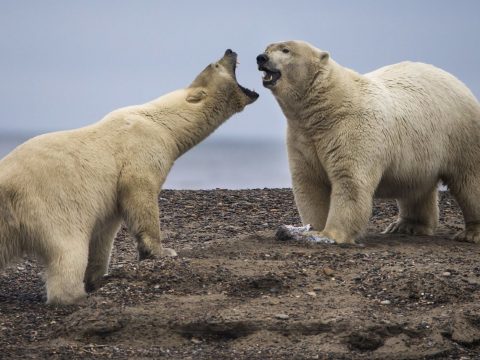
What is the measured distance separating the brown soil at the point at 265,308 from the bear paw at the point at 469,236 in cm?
91

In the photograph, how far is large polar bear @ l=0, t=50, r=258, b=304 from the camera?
6562 millimetres

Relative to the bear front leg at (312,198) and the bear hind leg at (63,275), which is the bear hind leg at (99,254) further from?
the bear front leg at (312,198)

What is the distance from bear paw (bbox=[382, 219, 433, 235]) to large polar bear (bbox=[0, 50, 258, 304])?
2.59 m

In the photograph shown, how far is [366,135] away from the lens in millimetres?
8344

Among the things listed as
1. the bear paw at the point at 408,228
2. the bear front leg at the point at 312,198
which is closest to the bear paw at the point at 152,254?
the bear front leg at the point at 312,198

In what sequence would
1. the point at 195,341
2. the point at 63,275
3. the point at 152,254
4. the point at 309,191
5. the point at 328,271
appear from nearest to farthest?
the point at 195,341 < the point at 63,275 < the point at 328,271 < the point at 152,254 < the point at 309,191

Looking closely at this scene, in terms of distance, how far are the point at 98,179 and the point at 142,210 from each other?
1.37 feet

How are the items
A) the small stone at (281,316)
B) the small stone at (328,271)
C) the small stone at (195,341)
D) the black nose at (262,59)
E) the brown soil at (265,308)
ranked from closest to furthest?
the brown soil at (265,308) < the small stone at (195,341) < the small stone at (281,316) < the small stone at (328,271) < the black nose at (262,59)

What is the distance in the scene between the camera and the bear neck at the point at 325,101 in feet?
27.8

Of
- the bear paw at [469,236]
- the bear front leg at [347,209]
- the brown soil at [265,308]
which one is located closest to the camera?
the brown soil at [265,308]

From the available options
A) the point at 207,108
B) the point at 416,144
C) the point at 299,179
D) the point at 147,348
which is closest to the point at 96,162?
the point at 207,108

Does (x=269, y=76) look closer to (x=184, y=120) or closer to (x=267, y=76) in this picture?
(x=267, y=76)

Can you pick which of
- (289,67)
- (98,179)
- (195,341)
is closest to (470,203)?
(289,67)

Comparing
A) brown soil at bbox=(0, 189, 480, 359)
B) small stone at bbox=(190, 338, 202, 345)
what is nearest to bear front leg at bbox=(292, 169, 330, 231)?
brown soil at bbox=(0, 189, 480, 359)
